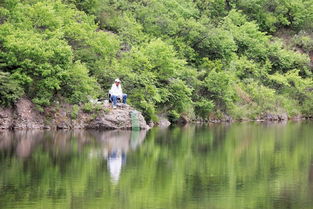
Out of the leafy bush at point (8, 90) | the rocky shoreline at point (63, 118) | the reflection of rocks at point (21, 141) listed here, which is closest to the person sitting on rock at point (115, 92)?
the rocky shoreline at point (63, 118)

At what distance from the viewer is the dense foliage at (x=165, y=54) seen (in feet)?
127

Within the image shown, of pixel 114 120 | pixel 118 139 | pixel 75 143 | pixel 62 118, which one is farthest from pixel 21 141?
pixel 114 120

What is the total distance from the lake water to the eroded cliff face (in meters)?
2.73

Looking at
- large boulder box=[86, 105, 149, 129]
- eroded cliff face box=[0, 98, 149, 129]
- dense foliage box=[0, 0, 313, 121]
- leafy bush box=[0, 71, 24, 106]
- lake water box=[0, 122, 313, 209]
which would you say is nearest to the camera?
lake water box=[0, 122, 313, 209]

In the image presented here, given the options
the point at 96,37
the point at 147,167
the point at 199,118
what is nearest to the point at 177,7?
the point at 199,118

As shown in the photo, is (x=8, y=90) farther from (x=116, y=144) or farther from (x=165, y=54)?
(x=165, y=54)

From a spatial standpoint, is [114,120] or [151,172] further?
[114,120]

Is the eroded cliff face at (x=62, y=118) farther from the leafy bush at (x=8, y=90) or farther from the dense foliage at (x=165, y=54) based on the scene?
the dense foliage at (x=165, y=54)

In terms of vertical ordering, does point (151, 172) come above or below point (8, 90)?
below

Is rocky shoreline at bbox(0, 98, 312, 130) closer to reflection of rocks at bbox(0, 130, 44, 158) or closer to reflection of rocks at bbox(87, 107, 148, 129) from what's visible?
reflection of rocks at bbox(87, 107, 148, 129)

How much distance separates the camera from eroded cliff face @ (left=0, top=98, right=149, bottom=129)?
123ft

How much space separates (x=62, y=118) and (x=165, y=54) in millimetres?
10838

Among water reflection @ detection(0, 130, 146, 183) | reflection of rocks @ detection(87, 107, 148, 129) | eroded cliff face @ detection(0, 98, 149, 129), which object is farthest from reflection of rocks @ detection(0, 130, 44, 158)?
reflection of rocks @ detection(87, 107, 148, 129)

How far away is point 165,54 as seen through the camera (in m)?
47.2
